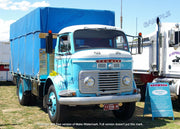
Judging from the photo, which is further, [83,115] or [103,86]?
[83,115]

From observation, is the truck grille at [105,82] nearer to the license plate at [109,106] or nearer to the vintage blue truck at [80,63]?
the vintage blue truck at [80,63]

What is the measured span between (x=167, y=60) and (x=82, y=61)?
4.77 meters

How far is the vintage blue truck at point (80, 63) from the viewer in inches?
260

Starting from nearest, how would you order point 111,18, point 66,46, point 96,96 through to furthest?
1. point 96,96
2. point 66,46
3. point 111,18

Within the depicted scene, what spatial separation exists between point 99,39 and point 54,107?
2.23 metres

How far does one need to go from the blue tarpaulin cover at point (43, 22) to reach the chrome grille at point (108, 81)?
2543 mm

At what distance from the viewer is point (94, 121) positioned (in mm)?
7723

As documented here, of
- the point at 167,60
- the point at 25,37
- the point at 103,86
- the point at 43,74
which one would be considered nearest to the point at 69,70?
the point at 103,86

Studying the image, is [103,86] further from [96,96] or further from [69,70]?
[69,70]

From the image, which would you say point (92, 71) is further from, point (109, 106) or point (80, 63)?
point (109, 106)

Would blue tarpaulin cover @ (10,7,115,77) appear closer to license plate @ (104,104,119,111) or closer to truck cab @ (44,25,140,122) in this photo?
truck cab @ (44,25,140,122)

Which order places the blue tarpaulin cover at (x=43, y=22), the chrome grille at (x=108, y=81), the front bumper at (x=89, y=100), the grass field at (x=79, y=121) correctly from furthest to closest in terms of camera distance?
1. the blue tarpaulin cover at (x=43, y=22)
2. the grass field at (x=79, y=121)
3. the chrome grille at (x=108, y=81)
4. the front bumper at (x=89, y=100)

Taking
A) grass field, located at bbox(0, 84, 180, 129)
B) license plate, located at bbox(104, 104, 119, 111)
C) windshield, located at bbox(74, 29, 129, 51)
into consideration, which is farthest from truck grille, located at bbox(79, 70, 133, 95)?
grass field, located at bbox(0, 84, 180, 129)

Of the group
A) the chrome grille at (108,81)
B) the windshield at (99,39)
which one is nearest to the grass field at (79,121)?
the chrome grille at (108,81)
